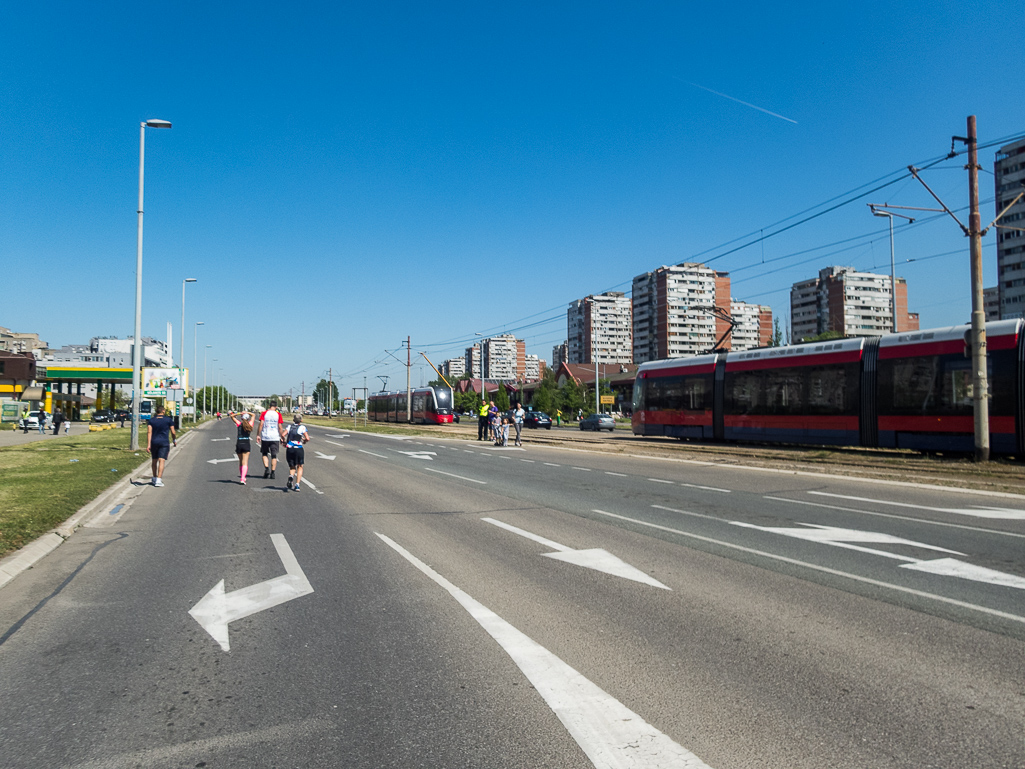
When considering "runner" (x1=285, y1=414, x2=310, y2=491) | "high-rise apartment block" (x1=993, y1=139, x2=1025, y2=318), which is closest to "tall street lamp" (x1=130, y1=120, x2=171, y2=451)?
"runner" (x1=285, y1=414, x2=310, y2=491)

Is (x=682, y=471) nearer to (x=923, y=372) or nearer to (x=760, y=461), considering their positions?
(x=760, y=461)

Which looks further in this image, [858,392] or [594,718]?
[858,392]

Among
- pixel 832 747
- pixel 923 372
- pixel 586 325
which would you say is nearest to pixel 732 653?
pixel 832 747

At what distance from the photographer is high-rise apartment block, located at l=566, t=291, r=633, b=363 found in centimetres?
15825

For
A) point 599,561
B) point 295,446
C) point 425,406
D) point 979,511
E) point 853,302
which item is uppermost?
point 853,302

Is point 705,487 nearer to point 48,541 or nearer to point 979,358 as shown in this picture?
point 979,358

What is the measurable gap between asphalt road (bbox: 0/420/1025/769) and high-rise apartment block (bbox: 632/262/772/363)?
124702mm

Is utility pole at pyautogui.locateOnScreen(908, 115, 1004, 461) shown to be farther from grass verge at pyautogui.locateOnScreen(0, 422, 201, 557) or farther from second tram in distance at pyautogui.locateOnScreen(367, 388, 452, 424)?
second tram in distance at pyautogui.locateOnScreen(367, 388, 452, 424)

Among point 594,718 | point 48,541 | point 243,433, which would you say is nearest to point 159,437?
point 243,433

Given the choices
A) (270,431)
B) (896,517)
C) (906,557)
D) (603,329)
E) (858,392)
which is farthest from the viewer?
(603,329)

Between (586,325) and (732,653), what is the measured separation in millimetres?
154301

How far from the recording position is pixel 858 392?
2159cm

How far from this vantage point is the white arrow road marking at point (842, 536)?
7.97 metres

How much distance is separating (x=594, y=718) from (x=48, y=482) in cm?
1520
